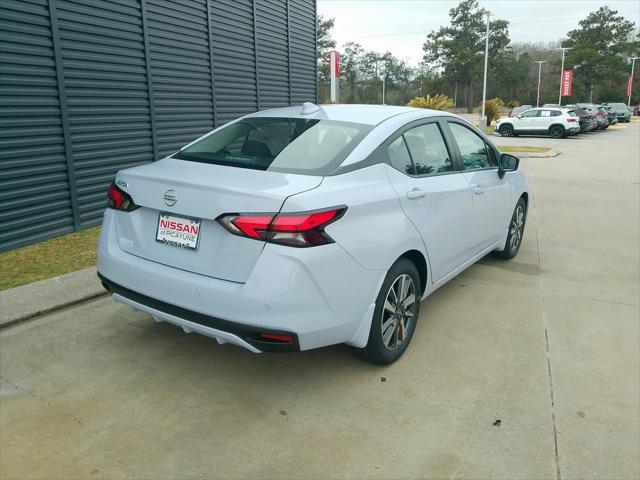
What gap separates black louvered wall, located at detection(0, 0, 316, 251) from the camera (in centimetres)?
564

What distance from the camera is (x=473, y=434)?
2717 millimetres

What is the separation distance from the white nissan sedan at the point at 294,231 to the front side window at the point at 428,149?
14 mm

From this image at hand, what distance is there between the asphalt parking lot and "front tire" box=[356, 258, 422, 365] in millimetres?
118

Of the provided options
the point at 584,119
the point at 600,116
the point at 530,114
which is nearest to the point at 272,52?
the point at 530,114

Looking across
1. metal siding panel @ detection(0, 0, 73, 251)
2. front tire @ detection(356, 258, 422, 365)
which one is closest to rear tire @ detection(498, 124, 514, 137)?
metal siding panel @ detection(0, 0, 73, 251)

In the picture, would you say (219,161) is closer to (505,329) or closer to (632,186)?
(505,329)

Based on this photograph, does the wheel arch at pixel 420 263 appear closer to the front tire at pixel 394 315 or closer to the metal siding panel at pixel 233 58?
the front tire at pixel 394 315

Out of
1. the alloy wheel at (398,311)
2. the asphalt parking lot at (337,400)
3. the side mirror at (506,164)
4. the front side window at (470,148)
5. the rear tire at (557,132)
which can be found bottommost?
the asphalt parking lot at (337,400)

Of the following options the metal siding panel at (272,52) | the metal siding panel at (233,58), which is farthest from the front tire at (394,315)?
the metal siding panel at (272,52)

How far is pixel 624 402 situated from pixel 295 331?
6.37ft

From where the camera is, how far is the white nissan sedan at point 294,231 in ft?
8.65

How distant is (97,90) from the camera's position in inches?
259

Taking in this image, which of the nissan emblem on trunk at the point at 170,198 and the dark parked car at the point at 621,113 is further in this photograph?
the dark parked car at the point at 621,113

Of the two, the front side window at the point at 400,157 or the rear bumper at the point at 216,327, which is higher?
the front side window at the point at 400,157
